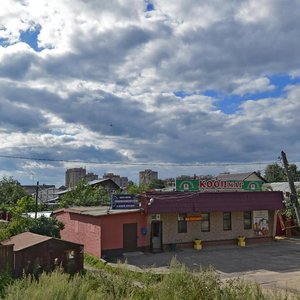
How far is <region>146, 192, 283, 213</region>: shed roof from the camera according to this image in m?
30.5

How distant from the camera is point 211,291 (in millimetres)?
9969

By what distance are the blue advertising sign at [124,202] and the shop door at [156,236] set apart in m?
2.12

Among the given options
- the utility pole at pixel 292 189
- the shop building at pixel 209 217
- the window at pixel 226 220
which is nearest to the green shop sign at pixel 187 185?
the shop building at pixel 209 217

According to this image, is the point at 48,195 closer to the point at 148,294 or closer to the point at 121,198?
the point at 121,198

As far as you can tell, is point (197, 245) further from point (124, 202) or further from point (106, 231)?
point (106, 231)

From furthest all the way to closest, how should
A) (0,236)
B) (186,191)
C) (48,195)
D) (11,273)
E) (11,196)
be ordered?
(48,195) → (11,196) → (186,191) → (0,236) → (11,273)

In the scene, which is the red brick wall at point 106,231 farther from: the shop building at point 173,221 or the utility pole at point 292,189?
the utility pole at point 292,189

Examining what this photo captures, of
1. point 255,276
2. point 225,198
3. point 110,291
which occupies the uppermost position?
point 225,198

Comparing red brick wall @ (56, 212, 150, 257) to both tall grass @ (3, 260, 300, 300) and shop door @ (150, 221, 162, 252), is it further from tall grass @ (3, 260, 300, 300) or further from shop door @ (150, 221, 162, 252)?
tall grass @ (3, 260, 300, 300)

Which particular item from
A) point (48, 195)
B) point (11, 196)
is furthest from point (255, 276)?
point (48, 195)

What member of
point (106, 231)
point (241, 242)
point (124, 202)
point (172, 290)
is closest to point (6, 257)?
point (106, 231)

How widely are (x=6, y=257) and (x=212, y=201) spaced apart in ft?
54.7

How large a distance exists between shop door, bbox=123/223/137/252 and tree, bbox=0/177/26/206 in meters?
34.5

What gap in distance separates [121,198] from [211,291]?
20.1m
